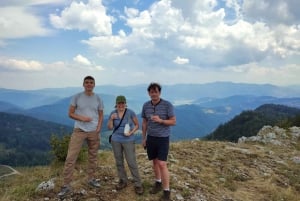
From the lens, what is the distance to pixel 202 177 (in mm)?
10773

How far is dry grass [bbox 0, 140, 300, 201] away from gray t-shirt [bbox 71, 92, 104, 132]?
1.74 meters

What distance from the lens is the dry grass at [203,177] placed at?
8.75m

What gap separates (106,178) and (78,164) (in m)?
2.07

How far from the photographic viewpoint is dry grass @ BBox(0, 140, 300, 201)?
8750 mm

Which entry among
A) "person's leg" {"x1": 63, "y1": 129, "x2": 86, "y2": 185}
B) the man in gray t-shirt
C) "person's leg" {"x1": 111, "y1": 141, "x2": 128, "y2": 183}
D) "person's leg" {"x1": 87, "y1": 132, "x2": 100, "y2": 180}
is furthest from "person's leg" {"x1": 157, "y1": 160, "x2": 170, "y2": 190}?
"person's leg" {"x1": 63, "y1": 129, "x2": 86, "y2": 185}

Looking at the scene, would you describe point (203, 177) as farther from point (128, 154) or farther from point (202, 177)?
point (128, 154)

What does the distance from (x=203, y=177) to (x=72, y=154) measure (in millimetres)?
4655

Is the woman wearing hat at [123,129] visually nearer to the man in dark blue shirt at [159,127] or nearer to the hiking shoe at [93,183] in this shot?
the man in dark blue shirt at [159,127]

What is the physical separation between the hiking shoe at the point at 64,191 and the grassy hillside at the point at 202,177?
0.16m

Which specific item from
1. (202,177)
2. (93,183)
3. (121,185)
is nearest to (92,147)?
(93,183)

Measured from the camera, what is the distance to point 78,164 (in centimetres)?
A: 1130

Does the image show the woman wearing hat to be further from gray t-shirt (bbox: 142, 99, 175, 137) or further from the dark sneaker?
the dark sneaker

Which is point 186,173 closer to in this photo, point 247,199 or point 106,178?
point 247,199

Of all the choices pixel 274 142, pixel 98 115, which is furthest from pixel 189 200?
pixel 274 142
